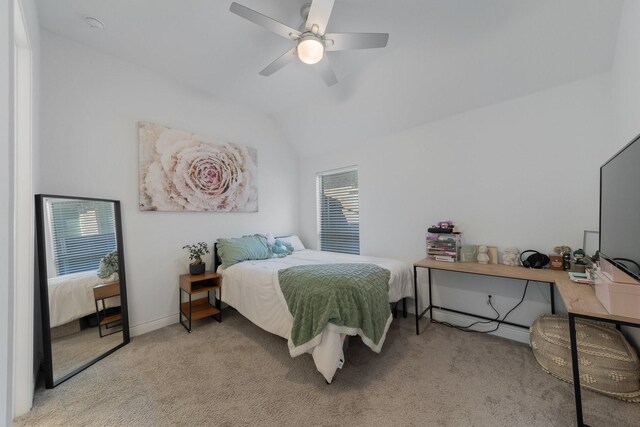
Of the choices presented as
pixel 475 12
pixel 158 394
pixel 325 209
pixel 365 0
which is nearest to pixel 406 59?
pixel 475 12

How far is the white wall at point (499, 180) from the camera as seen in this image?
200 centimetres

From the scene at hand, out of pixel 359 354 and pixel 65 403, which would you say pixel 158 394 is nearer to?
pixel 65 403

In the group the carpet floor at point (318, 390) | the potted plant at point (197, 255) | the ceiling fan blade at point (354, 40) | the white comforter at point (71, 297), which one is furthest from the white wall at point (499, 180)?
the white comforter at point (71, 297)

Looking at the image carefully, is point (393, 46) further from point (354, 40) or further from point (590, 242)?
point (590, 242)

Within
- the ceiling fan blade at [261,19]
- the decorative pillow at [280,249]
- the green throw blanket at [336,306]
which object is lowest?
the green throw blanket at [336,306]

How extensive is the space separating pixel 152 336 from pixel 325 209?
2736 mm

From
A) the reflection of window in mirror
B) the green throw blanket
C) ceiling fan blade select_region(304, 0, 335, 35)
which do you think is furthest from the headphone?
ceiling fan blade select_region(304, 0, 335, 35)

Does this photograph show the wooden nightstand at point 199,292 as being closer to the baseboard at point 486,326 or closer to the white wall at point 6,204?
the white wall at point 6,204

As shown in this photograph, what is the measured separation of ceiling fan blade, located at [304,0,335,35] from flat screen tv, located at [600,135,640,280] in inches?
67.5

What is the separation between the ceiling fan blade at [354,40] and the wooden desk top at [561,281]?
1.97 metres

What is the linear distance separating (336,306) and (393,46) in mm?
2396

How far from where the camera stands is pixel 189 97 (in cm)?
286

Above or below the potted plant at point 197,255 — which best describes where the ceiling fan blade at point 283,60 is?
above

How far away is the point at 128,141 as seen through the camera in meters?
2.44
